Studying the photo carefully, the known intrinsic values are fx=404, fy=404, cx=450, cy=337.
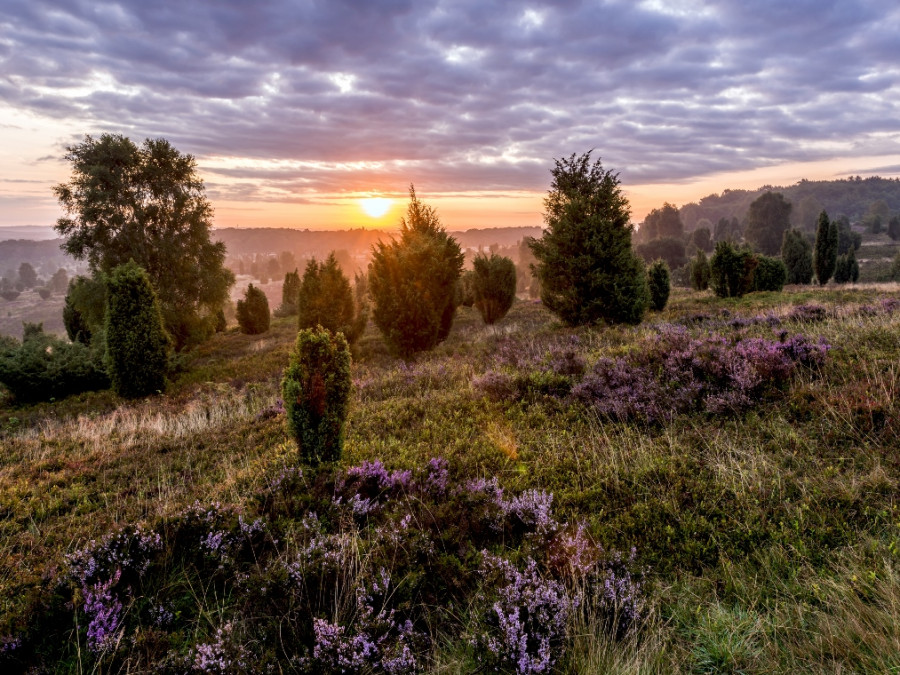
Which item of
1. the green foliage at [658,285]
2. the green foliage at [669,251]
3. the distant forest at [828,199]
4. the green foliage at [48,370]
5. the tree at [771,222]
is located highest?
the distant forest at [828,199]

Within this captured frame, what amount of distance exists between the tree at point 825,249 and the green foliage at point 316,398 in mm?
45019

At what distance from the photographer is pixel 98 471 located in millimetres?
6145

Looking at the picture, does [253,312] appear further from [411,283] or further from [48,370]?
[411,283]

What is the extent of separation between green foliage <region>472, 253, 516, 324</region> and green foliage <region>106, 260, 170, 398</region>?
15573 millimetres

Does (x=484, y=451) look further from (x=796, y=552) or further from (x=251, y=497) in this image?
(x=796, y=552)

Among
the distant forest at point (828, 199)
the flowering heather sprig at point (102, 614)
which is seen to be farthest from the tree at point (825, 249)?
the distant forest at point (828, 199)

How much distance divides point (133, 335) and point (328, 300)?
6.42 m

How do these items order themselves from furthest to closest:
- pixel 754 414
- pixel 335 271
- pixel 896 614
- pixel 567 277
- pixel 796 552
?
pixel 335 271 < pixel 567 277 < pixel 754 414 < pixel 796 552 < pixel 896 614

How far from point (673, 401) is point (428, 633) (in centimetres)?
484

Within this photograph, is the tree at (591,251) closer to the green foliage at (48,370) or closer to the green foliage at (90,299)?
the green foliage at (48,370)

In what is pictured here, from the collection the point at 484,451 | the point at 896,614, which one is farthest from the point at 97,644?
the point at 896,614

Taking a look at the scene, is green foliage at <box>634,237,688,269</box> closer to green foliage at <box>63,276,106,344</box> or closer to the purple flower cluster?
the purple flower cluster

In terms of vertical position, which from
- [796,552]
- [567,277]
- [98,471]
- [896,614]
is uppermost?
[567,277]

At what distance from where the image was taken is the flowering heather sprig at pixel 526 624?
243 cm
